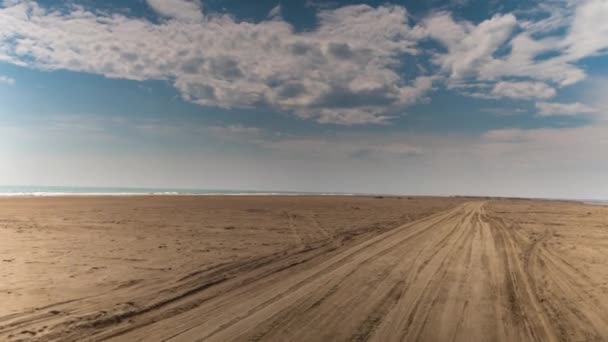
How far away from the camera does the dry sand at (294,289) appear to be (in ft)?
18.7

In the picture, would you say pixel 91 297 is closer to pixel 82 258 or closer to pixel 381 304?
pixel 82 258

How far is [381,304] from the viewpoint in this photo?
22.8 feet

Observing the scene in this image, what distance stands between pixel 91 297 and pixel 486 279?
8566 mm

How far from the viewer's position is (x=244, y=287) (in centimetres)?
806

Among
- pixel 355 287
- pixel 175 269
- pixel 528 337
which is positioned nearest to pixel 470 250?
pixel 355 287

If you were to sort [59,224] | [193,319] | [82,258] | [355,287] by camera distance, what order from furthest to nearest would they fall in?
1. [59,224]
2. [82,258]
3. [355,287]
4. [193,319]

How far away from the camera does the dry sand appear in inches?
225

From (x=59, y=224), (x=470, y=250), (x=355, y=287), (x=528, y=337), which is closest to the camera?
(x=528, y=337)

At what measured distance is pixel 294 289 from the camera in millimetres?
7844

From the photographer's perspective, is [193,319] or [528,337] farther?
[193,319]

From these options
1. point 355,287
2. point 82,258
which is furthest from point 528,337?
point 82,258

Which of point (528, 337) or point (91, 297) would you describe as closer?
point (528, 337)

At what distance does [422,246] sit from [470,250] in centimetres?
158

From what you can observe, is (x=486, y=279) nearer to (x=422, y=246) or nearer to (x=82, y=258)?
(x=422, y=246)
